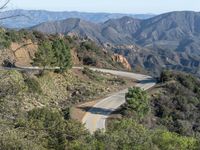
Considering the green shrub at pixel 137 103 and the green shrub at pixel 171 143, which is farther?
the green shrub at pixel 137 103

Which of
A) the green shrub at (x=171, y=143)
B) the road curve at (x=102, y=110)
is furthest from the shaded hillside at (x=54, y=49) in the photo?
the green shrub at (x=171, y=143)

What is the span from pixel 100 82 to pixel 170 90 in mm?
8658

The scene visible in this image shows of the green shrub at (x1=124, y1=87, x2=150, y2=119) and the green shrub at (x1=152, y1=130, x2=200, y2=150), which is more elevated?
the green shrub at (x1=152, y1=130, x2=200, y2=150)

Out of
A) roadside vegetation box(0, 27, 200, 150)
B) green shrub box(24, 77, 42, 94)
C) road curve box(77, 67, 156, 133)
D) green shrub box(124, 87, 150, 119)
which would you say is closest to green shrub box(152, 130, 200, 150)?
roadside vegetation box(0, 27, 200, 150)

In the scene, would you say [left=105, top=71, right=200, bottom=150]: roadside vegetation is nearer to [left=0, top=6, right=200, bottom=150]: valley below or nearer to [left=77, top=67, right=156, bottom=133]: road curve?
[left=0, top=6, right=200, bottom=150]: valley below

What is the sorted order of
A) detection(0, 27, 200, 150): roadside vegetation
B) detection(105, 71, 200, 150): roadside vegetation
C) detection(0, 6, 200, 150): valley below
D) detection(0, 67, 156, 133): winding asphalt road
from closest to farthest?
detection(0, 27, 200, 150): roadside vegetation < detection(0, 6, 200, 150): valley below < detection(105, 71, 200, 150): roadside vegetation < detection(0, 67, 156, 133): winding asphalt road

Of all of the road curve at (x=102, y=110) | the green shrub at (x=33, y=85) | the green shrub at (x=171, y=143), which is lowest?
the road curve at (x=102, y=110)

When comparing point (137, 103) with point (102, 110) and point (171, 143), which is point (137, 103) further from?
point (171, 143)

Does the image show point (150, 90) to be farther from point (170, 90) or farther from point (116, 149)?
point (116, 149)

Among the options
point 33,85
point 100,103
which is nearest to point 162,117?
point 100,103

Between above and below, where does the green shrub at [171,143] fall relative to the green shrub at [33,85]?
above

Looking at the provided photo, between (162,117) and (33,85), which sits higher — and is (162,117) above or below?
below

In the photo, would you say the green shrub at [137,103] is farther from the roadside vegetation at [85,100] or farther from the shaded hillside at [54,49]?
the shaded hillside at [54,49]

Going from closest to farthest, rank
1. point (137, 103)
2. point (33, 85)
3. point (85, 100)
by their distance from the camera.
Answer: point (137, 103)
point (33, 85)
point (85, 100)
